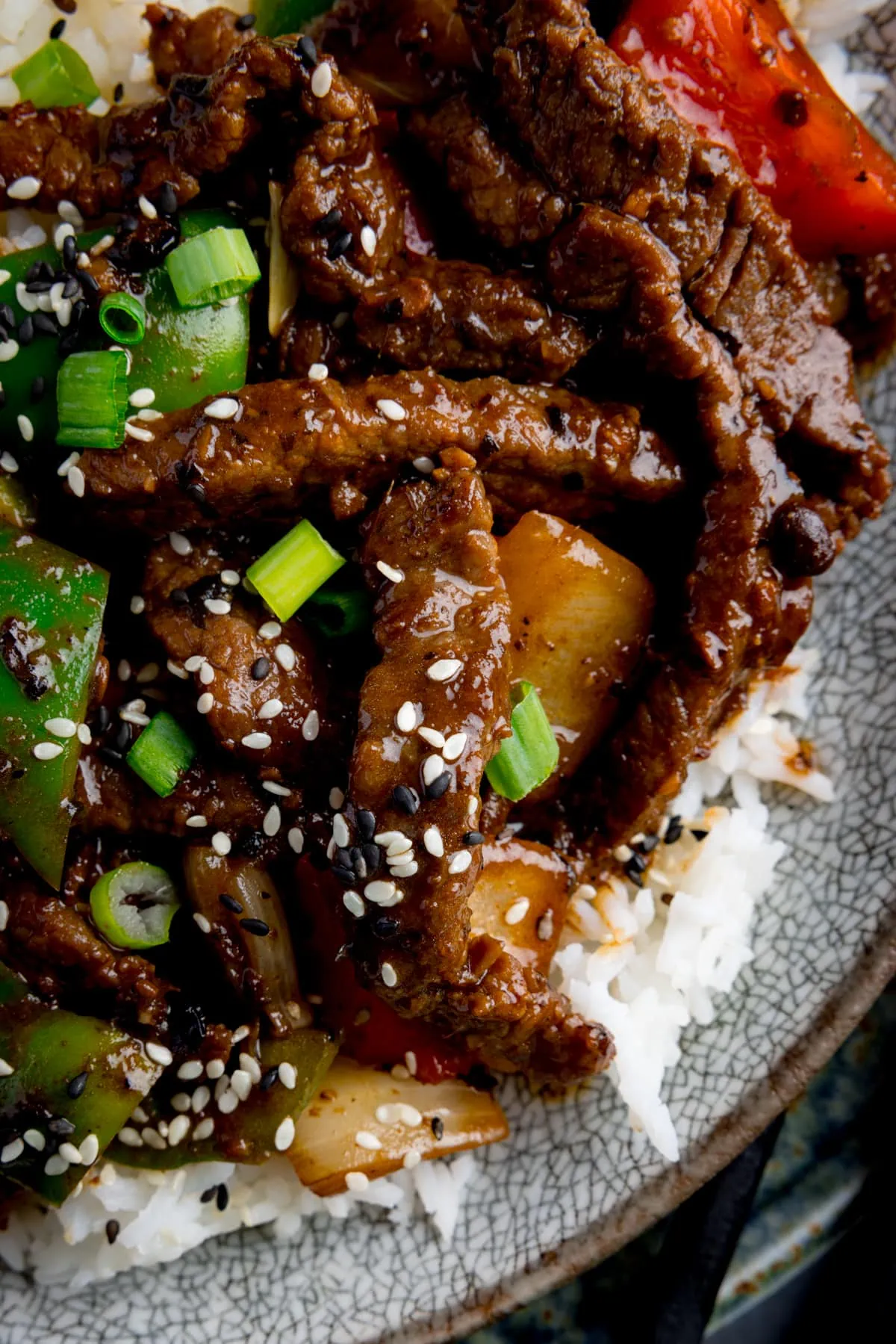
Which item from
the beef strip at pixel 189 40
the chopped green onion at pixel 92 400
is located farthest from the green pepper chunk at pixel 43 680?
the beef strip at pixel 189 40

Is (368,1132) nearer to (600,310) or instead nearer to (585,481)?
(585,481)

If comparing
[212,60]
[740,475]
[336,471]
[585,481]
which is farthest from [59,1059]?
[212,60]

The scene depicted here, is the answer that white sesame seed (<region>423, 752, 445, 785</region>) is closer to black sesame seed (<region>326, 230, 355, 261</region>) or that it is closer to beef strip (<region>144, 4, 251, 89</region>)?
black sesame seed (<region>326, 230, 355, 261</region>)

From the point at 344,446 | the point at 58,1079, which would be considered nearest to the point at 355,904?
the point at 58,1079

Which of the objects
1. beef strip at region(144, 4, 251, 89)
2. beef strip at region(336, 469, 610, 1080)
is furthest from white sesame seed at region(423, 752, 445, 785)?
beef strip at region(144, 4, 251, 89)

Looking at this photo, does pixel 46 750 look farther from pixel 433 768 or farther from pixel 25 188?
pixel 25 188

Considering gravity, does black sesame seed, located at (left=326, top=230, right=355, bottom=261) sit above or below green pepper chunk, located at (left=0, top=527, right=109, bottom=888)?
above
